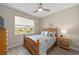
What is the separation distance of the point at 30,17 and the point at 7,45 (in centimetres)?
77

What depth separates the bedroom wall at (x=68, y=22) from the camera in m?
1.97

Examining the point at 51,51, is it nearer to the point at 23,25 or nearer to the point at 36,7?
the point at 23,25

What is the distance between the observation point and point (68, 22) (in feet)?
6.58

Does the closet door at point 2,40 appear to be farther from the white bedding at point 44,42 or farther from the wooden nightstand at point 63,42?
the wooden nightstand at point 63,42

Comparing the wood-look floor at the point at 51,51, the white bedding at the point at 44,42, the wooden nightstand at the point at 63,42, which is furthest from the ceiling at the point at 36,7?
the wood-look floor at the point at 51,51

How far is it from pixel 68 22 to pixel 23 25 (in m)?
0.99

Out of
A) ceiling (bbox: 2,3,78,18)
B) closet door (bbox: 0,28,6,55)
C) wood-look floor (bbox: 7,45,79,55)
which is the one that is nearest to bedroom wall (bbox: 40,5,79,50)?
ceiling (bbox: 2,3,78,18)

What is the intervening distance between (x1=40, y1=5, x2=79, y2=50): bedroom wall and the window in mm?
264

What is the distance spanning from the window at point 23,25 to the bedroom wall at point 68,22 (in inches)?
10.4

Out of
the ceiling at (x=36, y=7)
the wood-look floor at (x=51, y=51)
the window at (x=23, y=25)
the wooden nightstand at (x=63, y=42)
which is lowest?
the wood-look floor at (x=51, y=51)

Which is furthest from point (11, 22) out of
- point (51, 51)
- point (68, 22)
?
point (68, 22)

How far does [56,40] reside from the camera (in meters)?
2.11
